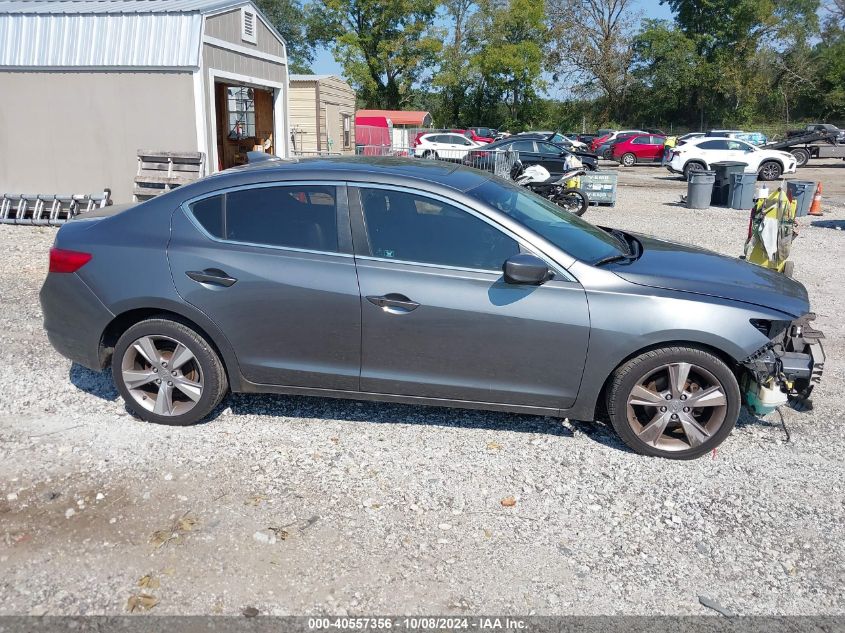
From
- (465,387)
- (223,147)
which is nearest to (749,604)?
(465,387)

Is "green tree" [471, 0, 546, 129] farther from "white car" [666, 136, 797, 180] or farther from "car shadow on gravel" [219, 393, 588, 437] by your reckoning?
"car shadow on gravel" [219, 393, 588, 437]

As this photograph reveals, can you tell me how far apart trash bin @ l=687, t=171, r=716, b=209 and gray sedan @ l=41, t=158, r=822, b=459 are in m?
13.9

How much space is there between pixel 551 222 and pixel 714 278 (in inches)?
41.2

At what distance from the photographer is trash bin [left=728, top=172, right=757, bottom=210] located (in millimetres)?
17328

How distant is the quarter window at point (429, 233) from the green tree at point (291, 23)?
62412 mm

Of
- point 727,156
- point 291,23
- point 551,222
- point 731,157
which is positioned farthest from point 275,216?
point 291,23

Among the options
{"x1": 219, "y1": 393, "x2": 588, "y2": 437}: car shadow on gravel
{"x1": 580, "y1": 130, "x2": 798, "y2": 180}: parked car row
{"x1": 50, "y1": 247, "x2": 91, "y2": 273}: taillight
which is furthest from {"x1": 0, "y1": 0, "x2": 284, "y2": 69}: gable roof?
{"x1": 580, "y1": 130, "x2": 798, "y2": 180}: parked car row

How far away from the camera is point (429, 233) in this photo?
13.9 ft

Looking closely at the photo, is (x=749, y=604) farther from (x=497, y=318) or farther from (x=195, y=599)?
(x=195, y=599)

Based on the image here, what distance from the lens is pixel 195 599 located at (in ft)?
9.98

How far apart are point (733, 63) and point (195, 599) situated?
5893cm

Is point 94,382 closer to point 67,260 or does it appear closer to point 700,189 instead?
point 67,260

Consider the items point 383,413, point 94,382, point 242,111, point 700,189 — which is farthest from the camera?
point 242,111

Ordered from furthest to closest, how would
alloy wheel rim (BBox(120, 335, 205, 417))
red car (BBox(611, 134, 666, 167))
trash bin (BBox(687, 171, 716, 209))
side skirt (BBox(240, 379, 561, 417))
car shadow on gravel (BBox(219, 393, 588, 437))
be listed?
red car (BBox(611, 134, 666, 167)) < trash bin (BBox(687, 171, 716, 209)) < car shadow on gravel (BBox(219, 393, 588, 437)) < alloy wheel rim (BBox(120, 335, 205, 417)) < side skirt (BBox(240, 379, 561, 417))
